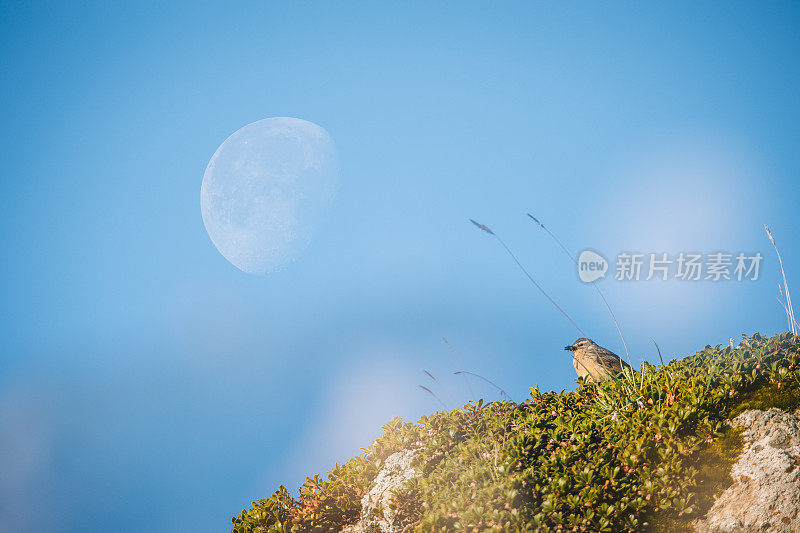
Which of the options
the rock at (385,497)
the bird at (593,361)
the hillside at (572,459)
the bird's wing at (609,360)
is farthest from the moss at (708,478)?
the rock at (385,497)

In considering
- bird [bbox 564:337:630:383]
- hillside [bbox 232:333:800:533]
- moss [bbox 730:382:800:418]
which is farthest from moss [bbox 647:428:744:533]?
bird [bbox 564:337:630:383]

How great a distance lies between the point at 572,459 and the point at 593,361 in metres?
2.66

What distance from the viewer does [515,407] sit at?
658 centimetres

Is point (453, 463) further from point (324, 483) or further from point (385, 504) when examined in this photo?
point (324, 483)

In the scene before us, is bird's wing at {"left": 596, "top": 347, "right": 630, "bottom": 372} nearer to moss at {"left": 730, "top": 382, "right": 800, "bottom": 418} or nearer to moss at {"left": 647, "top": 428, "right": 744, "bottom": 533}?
moss at {"left": 730, "top": 382, "right": 800, "bottom": 418}

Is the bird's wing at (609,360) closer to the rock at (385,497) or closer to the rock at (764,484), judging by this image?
the rock at (764,484)

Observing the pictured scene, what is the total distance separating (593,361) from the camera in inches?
290

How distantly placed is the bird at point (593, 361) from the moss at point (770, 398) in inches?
66.6

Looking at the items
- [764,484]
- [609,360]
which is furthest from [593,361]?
[764,484]

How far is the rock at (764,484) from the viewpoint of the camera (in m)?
4.29

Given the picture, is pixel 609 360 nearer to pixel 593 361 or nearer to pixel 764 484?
pixel 593 361

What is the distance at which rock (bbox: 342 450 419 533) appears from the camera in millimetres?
5404

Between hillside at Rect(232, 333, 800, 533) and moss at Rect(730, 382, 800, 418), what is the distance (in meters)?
0.01

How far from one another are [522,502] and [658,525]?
142 cm
